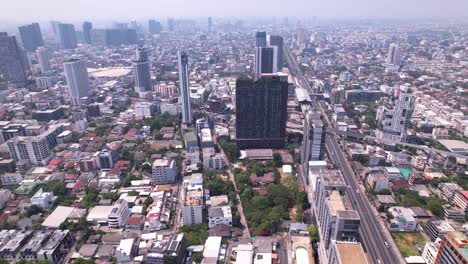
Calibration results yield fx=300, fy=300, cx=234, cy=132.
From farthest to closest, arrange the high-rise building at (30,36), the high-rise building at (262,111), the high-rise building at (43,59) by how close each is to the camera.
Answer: the high-rise building at (30,36) → the high-rise building at (43,59) → the high-rise building at (262,111)

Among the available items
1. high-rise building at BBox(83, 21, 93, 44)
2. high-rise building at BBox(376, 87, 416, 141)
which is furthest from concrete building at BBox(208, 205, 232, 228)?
high-rise building at BBox(83, 21, 93, 44)

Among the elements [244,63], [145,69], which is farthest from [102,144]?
[244,63]

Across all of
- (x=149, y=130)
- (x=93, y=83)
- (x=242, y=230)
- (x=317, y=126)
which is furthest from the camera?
(x=93, y=83)

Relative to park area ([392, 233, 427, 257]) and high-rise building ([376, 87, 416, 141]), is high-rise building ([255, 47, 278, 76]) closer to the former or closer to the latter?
high-rise building ([376, 87, 416, 141])

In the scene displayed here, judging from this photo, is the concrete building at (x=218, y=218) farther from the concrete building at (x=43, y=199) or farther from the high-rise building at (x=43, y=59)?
the high-rise building at (x=43, y=59)

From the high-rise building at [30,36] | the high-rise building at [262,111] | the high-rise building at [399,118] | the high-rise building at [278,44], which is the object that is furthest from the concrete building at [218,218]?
the high-rise building at [30,36]

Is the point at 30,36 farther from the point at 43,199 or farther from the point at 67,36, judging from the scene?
the point at 43,199

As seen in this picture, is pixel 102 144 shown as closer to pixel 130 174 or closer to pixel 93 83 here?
pixel 130 174
